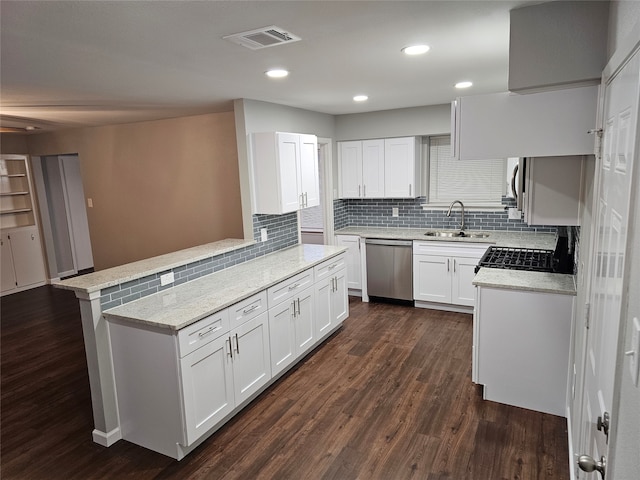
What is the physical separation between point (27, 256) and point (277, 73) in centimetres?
568

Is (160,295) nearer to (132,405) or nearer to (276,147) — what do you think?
(132,405)

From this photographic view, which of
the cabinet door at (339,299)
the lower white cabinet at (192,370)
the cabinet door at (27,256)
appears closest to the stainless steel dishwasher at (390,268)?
the cabinet door at (339,299)

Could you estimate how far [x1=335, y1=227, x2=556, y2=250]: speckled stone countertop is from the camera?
14.2 ft

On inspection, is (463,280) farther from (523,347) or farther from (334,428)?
(334,428)

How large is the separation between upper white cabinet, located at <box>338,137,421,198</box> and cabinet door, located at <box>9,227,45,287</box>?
4.88 metres

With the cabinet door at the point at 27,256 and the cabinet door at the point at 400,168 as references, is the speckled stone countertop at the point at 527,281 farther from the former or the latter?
the cabinet door at the point at 27,256

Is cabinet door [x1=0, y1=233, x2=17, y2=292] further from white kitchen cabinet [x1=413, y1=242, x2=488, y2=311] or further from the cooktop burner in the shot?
the cooktop burner

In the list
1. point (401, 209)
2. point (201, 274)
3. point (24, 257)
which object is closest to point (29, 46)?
point (201, 274)

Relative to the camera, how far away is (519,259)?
3.52 m

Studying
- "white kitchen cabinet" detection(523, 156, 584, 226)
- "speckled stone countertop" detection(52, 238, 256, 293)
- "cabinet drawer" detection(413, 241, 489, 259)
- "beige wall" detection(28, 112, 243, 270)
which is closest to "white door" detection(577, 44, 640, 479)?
"white kitchen cabinet" detection(523, 156, 584, 226)

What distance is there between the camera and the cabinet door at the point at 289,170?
3.85 m

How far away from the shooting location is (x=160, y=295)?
296 cm

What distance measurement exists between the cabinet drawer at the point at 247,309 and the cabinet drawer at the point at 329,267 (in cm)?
83

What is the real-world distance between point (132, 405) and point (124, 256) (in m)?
3.86
